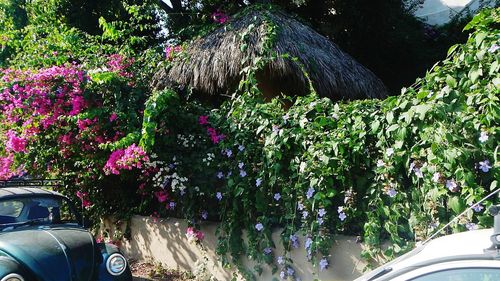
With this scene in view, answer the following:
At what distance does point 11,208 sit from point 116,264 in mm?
1482

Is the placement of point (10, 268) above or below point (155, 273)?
above

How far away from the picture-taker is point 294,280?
5.81m

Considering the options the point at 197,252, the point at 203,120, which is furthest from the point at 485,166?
the point at 197,252

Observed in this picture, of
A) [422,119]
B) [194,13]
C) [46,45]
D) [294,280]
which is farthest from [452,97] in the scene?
[194,13]

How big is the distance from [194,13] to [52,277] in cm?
915

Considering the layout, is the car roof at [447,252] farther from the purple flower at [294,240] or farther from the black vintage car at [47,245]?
the black vintage car at [47,245]

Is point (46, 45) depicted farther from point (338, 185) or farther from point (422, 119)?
point (422, 119)

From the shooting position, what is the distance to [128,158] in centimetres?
645

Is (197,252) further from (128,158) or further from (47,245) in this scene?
(47,245)

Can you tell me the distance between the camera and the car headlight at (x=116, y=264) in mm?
5516

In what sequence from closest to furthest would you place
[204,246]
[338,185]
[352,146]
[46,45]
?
[352,146] → [338,185] → [204,246] → [46,45]

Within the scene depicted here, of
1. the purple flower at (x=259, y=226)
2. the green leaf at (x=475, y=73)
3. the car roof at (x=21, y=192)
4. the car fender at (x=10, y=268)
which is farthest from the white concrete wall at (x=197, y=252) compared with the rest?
the car fender at (x=10, y=268)

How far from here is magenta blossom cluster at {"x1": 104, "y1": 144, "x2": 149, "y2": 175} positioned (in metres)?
6.39

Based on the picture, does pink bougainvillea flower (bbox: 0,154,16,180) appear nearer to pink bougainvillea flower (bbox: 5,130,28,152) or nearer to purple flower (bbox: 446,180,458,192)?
pink bougainvillea flower (bbox: 5,130,28,152)
